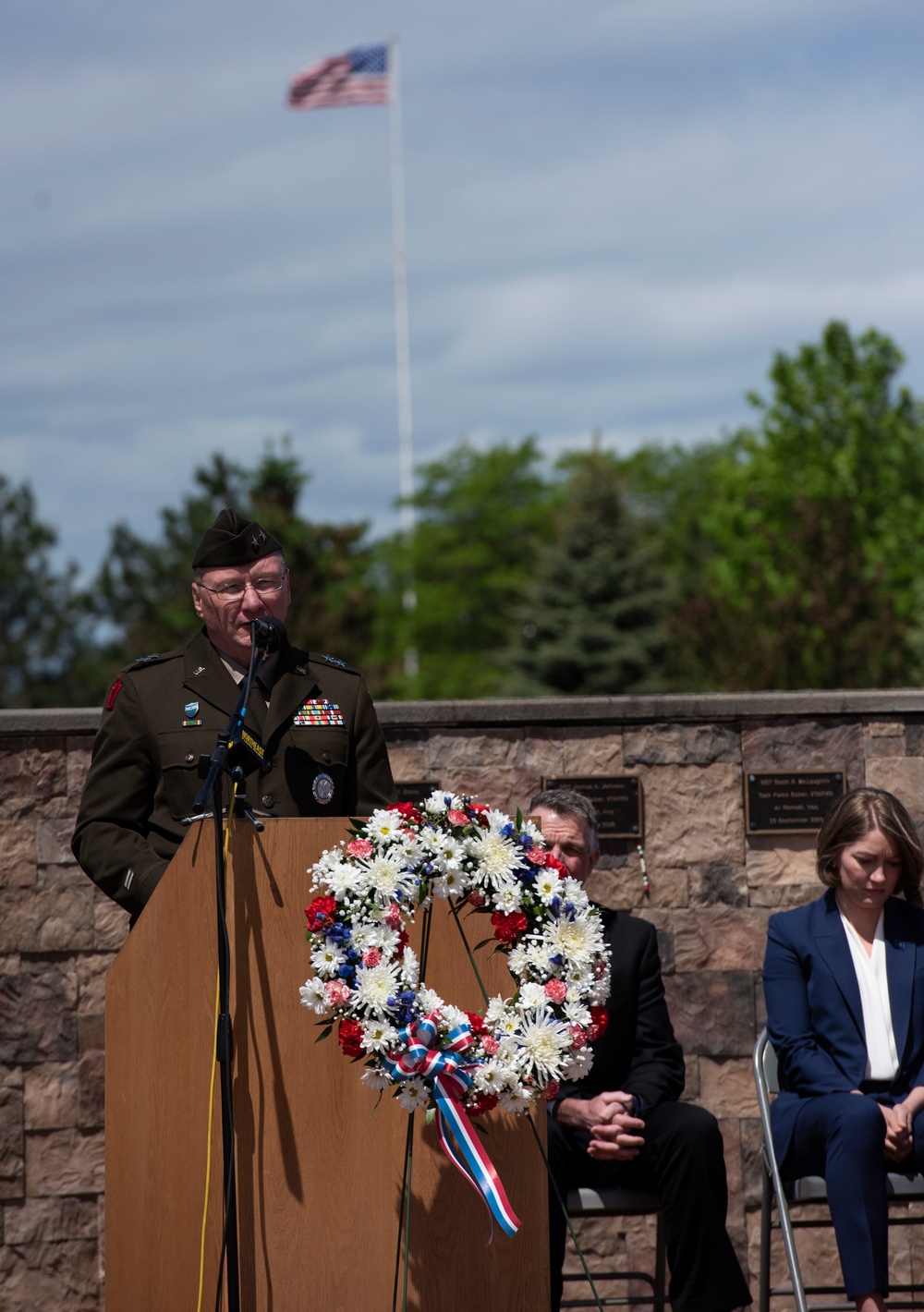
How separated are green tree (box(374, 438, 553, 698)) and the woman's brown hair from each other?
2912cm

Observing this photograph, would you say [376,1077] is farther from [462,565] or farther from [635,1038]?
[462,565]

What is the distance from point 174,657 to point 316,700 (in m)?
0.40

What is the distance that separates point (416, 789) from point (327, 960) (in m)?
2.70

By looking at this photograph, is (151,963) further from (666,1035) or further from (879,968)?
(879,968)

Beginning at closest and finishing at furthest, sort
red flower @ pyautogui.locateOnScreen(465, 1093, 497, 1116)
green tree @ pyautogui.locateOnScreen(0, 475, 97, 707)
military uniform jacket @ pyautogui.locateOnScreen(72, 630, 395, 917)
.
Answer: red flower @ pyautogui.locateOnScreen(465, 1093, 497, 1116) < military uniform jacket @ pyautogui.locateOnScreen(72, 630, 395, 917) < green tree @ pyautogui.locateOnScreen(0, 475, 97, 707)

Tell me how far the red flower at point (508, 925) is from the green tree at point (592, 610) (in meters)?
24.2

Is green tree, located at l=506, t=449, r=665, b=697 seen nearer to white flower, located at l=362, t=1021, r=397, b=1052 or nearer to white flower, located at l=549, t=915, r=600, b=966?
white flower, located at l=549, t=915, r=600, b=966

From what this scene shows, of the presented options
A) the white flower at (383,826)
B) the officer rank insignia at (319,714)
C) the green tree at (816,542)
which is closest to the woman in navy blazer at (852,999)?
the officer rank insignia at (319,714)

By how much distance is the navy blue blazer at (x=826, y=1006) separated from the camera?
15.1 feet

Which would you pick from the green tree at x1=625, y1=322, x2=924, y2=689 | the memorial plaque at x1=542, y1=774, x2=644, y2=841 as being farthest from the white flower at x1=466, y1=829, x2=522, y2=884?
the green tree at x1=625, y1=322, x2=924, y2=689

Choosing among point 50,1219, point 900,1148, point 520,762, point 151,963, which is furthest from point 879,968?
point 50,1219

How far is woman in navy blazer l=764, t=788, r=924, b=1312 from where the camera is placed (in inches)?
174

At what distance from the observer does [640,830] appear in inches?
233

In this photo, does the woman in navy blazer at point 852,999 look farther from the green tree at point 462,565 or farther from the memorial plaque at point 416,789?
the green tree at point 462,565
